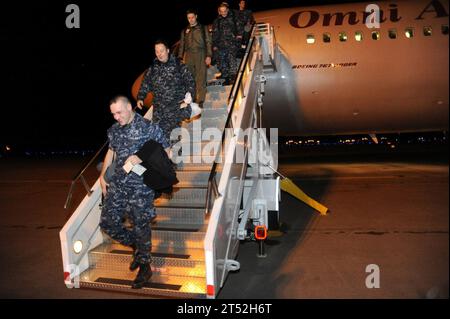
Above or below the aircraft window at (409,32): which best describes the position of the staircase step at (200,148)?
below

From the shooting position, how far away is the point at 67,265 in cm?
454

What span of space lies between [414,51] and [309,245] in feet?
21.4

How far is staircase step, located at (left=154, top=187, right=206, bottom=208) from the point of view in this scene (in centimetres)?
538

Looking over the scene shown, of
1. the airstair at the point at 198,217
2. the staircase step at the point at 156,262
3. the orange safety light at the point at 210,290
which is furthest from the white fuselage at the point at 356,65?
the orange safety light at the point at 210,290

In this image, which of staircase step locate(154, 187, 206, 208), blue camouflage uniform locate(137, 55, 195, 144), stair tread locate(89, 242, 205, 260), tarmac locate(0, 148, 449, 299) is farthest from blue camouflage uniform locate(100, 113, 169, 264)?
blue camouflage uniform locate(137, 55, 195, 144)

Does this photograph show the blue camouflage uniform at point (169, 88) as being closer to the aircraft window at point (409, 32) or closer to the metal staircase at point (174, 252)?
the metal staircase at point (174, 252)

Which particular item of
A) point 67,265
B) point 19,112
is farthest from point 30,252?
point 19,112

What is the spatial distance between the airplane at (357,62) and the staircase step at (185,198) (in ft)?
16.6

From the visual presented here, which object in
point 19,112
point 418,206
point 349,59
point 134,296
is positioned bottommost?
point 19,112

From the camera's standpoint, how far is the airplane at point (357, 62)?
965 cm

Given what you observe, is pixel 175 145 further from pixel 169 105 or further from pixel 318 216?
pixel 318 216

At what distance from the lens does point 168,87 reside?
5379 mm

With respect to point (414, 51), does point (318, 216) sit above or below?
below

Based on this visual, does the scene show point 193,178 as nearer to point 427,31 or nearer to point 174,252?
point 174,252
